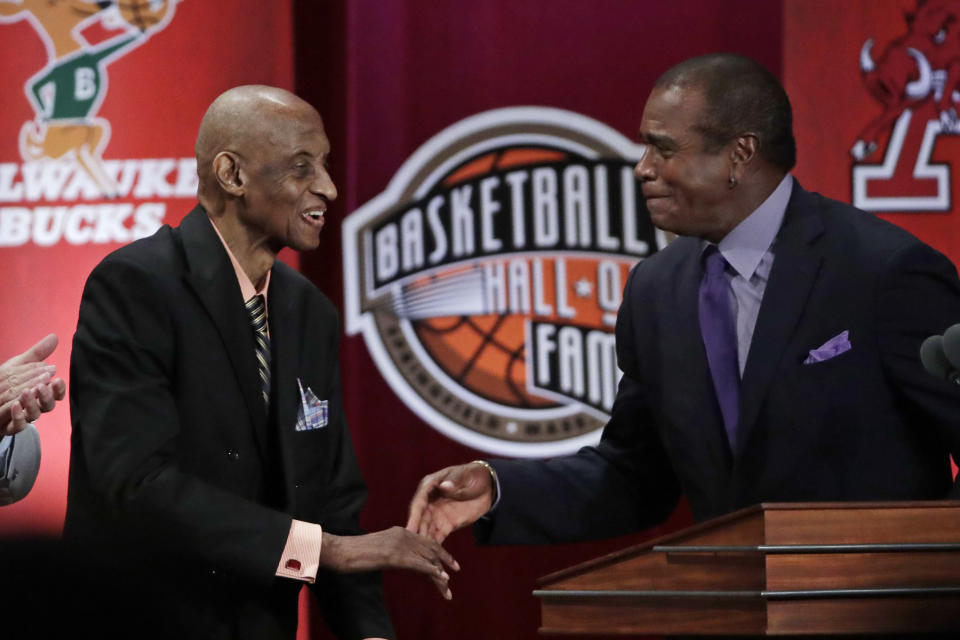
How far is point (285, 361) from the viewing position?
6.98 feet

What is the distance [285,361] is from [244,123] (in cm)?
43

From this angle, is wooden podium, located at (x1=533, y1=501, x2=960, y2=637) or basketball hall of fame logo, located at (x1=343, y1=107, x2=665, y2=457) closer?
wooden podium, located at (x1=533, y1=501, x2=960, y2=637)

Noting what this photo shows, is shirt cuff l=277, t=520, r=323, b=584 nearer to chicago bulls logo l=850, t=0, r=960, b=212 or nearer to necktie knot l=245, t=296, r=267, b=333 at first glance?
necktie knot l=245, t=296, r=267, b=333

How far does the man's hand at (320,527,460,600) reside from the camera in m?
1.96

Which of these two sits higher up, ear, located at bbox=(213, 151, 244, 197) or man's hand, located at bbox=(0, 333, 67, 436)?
ear, located at bbox=(213, 151, 244, 197)

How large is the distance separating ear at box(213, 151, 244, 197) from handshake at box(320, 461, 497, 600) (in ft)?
2.02

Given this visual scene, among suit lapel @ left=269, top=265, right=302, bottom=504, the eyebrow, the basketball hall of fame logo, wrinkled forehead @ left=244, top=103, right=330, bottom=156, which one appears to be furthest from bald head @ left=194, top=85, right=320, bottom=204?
the basketball hall of fame logo

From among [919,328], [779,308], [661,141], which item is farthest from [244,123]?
[919,328]

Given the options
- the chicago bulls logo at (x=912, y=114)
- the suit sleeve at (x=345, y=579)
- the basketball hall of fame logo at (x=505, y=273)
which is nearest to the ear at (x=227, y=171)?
the suit sleeve at (x=345, y=579)

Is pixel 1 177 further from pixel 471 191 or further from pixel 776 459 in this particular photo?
pixel 776 459

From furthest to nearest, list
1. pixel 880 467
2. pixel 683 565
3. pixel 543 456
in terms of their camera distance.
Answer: pixel 543 456 < pixel 880 467 < pixel 683 565

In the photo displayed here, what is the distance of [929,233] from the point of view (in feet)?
11.8

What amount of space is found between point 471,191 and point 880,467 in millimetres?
1833

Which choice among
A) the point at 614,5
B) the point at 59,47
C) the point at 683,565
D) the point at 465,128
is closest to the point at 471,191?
the point at 465,128
